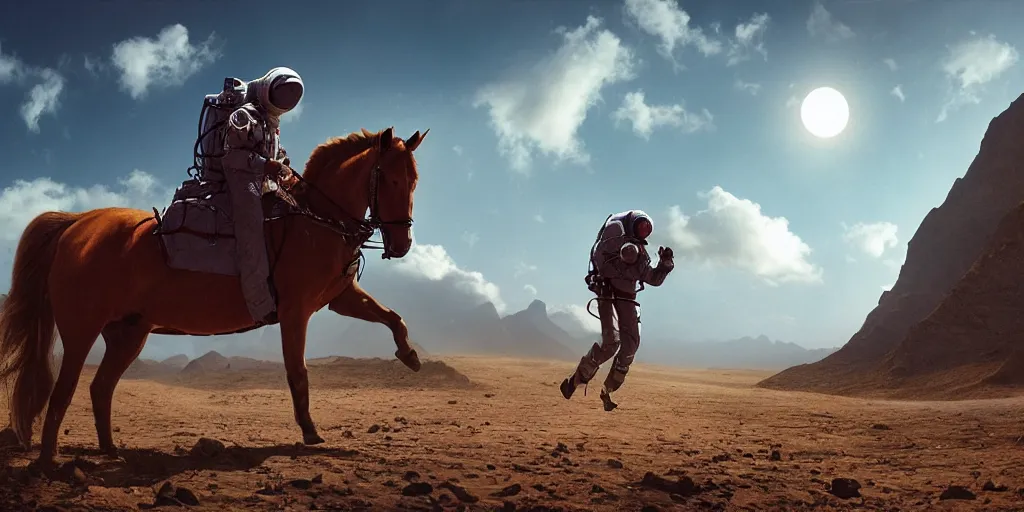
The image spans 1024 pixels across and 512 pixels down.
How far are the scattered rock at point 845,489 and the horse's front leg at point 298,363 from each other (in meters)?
4.85

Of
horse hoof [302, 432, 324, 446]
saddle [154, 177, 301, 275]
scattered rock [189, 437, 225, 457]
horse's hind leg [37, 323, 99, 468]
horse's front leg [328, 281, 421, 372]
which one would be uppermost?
saddle [154, 177, 301, 275]

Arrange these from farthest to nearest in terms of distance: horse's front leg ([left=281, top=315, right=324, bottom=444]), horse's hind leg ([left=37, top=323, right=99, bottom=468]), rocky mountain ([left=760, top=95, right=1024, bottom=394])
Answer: rocky mountain ([left=760, top=95, right=1024, bottom=394]), horse's front leg ([left=281, top=315, right=324, bottom=444]), horse's hind leg ([left=37, top=323, right=99, bottom=468])

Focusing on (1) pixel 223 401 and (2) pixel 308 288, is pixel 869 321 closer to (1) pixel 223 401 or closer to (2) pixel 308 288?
(1) pixel 223 401

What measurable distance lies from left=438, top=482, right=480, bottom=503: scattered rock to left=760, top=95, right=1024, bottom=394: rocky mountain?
3178 cm

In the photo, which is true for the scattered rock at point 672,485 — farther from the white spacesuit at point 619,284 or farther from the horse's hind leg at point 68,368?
the horse's hind leg at point 68,368

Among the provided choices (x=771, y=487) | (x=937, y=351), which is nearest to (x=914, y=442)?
(x=771, y=487)

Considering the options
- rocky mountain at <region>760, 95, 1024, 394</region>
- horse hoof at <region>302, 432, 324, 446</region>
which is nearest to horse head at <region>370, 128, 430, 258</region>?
horse hoof at <region>302, 432, 324, 446</region>

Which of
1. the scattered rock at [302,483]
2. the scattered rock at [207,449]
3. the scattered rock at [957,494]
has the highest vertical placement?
the scattered rock at [207,449]

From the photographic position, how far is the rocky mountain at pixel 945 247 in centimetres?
3859

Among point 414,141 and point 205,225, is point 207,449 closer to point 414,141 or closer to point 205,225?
point 205,225

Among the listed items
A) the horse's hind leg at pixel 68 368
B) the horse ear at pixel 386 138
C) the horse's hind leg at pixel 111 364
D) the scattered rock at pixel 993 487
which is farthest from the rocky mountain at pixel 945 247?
the horse's hind leg at pixel 68 368

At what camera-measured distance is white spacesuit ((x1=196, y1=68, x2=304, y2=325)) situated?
239 inches

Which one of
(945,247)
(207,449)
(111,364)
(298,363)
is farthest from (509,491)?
(945,247)

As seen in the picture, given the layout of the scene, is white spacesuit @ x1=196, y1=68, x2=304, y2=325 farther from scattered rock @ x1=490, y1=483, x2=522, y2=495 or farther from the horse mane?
scattered rock @ x1=490, y1=483, x2=522, y2=495
